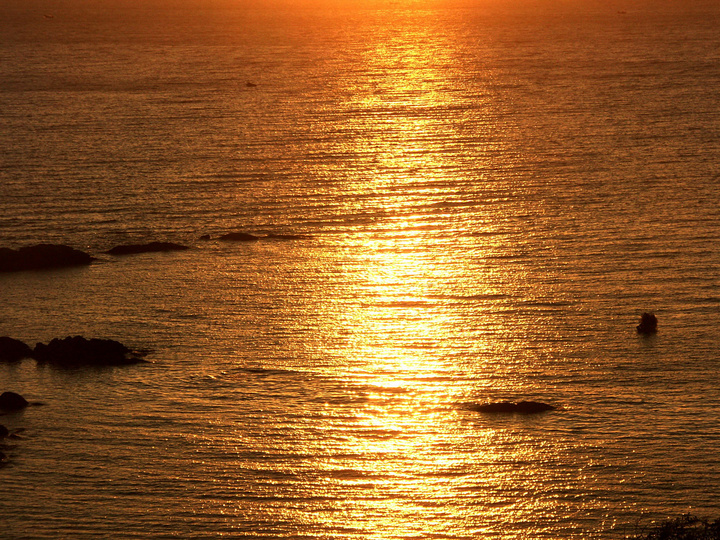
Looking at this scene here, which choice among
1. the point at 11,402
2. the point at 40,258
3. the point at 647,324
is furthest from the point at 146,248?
the point at 647,324

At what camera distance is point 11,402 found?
43781 mm

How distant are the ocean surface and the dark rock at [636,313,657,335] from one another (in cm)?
50

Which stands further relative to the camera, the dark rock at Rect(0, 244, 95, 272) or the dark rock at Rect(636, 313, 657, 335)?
the dark rock at Rect(0, 244, 95, 272)

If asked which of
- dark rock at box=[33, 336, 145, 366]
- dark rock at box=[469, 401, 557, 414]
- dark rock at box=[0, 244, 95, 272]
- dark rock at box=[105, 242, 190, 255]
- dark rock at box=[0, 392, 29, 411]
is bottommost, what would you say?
dark rock at box=[469, 401, 557, 414]

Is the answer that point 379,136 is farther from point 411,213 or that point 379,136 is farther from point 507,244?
point 507,244

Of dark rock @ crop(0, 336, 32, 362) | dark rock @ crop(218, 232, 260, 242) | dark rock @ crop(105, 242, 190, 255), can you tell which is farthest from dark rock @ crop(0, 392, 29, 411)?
dark rock @ crop(218, 232, 260, 242)

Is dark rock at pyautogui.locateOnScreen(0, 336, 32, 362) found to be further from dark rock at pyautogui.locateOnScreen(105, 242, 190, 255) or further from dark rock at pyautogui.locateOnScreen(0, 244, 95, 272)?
dark rock at pyautogui.locateOnScreen(105, 242, 190, 255)

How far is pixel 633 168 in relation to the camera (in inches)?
3132

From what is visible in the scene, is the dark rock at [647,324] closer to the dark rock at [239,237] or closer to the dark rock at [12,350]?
the dark rock at [239,237]

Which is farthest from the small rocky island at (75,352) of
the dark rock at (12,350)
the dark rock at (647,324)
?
the dark rock at (647,324)

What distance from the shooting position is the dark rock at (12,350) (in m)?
48.8

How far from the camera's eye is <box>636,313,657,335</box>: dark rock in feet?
164

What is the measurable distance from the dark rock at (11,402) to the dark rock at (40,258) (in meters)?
19.4

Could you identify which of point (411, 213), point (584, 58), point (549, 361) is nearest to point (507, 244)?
point (411, 213)
